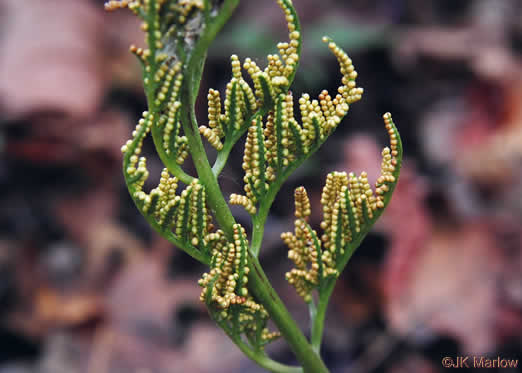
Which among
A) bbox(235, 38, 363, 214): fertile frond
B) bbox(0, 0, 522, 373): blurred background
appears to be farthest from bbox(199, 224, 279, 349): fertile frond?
bbox(0, 0, 522, 373): blurred background

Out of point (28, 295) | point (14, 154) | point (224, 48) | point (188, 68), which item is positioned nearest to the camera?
point (188, 68)

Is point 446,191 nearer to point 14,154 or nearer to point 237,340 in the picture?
point 237,340

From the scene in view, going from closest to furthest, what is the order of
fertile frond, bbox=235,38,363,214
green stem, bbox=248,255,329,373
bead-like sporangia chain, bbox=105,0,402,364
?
bead-like sporangia chain, bbox=105,0,402,364 → fertile frond, bbox=235,38,363,214 → green stem, bbox=248,255,329,373

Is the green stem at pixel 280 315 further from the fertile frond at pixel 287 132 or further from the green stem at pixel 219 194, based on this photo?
the fertile frond at pixel 287 132

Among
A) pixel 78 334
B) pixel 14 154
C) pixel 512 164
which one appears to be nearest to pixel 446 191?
pixel 512 164

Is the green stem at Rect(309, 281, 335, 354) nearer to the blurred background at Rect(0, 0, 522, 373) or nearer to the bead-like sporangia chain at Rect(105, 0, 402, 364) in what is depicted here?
the bead-like sporangia chain at Rect(105, 0, 402, 364)

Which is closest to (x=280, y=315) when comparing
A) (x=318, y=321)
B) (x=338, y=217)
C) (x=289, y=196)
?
(x=318, y=321)

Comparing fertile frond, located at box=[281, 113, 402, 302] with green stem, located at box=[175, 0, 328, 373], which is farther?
fertile frond, located at box=[281, 113, 402, 302]

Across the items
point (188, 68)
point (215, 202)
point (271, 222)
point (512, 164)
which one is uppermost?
point (188, 68)
